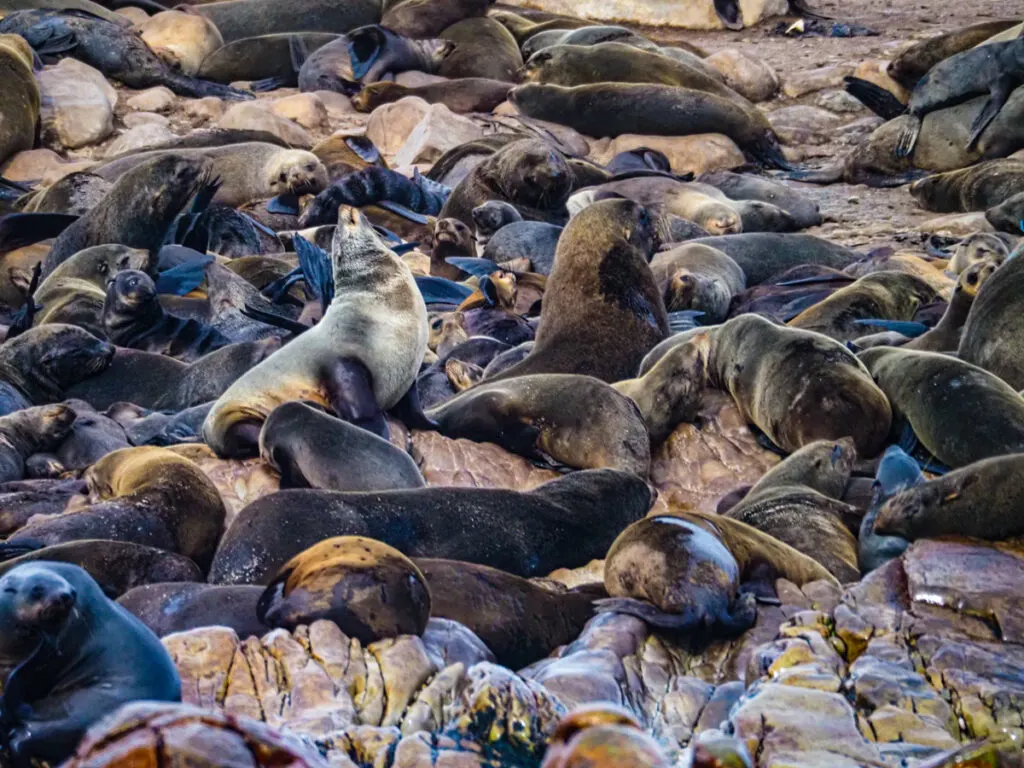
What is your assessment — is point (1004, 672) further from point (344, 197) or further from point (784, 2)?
point (784, 2)

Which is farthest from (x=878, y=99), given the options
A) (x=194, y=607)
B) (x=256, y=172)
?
(x=194, y=607)

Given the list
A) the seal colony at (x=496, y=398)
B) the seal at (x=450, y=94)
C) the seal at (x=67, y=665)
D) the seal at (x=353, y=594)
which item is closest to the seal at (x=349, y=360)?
the seal colony at (x=496, y=398)

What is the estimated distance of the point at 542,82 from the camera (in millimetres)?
14977

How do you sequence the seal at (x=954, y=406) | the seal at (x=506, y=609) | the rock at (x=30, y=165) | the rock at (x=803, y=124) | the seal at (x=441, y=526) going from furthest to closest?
1. the rock at (x=803, y=124)
2. the rock at (x=30, y=165)
3. the seal at (x=954, y=406)
4. the seal at (x=441, y=526)
5. the seal at (x=506, y=609)

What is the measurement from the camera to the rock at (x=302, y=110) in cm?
1449

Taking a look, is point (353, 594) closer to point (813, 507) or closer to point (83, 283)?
point (813, 507)

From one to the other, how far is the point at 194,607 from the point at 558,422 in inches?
104

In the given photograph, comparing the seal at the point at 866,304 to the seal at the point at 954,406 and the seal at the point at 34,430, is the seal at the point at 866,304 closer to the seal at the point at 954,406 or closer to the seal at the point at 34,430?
the seal at the point at 954,406

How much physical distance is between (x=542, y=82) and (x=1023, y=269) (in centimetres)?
902

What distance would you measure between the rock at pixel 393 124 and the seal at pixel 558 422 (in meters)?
7.60

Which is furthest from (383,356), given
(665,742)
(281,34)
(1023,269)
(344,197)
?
(281,34)

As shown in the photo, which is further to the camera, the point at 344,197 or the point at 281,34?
the point at 281,34

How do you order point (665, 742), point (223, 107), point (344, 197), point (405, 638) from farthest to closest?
point (223, 107) < point (344, 197) < point (405, 638) < point (665, 742)

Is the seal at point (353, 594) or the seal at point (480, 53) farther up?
the seal at point (353, 594)
